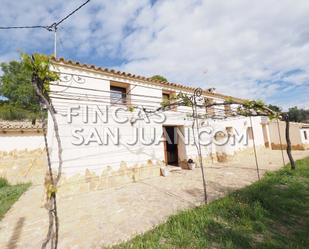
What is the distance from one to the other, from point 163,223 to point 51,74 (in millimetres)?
3539

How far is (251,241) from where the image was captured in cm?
316

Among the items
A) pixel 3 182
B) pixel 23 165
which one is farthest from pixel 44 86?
pixel 23 165

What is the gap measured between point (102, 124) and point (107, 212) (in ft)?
11.7

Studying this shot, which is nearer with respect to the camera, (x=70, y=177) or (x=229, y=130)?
(x=70, y=177)

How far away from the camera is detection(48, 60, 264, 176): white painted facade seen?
644 centimetres

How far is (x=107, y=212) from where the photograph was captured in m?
4.80

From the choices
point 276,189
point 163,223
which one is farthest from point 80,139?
point 276,189

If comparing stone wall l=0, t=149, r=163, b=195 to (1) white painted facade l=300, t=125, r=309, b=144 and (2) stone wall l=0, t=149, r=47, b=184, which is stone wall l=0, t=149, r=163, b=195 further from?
(1) white painted facade l=300, t=125, r=309, b=144

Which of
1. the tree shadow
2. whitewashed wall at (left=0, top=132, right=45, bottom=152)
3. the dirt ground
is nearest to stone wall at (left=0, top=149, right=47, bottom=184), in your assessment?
whitewashed wall at (left=0, top=132, right=45, bottom=152)

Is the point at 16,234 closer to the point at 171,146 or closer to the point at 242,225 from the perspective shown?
the point at 242,225

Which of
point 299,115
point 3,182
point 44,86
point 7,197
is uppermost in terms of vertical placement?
point 299,115

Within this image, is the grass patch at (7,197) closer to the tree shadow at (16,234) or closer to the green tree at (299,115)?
the tree shadow at (16,234)

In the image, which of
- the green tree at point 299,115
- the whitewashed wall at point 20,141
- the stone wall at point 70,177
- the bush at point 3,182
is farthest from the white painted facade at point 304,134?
the green tree at point 299,115

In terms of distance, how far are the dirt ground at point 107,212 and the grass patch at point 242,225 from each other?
0.51 meters
